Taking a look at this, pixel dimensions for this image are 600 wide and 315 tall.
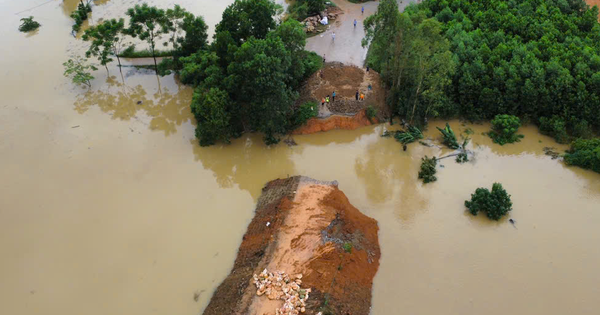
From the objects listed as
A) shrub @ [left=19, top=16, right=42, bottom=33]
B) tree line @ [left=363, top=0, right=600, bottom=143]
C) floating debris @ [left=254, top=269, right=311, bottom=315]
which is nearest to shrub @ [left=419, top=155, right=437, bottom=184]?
tree line @ [left=363, top=0, right=600, bottom=143]

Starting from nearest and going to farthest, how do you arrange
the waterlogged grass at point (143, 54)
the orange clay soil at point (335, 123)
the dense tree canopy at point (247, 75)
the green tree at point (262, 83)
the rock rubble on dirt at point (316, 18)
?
the green tree at point (262, 83) < the dense tree canopy at point (247, 75) < the orange clay soil at point (335, 123) < the waterlogged grass at point (143, 54) < the rock rubble on dirt at point (316, 18)

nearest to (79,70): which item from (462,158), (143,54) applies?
(143,54)

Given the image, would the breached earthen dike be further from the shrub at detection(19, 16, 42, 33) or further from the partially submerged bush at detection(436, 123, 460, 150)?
the shrub at detection(19, 16, 42, 33)

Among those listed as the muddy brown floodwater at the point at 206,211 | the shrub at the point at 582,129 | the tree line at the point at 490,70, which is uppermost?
the tree line at the point at 490,70

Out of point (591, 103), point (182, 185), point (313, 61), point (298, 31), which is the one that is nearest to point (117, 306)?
point (182, 185)

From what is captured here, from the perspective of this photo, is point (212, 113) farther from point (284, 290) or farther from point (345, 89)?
point (284, 290)

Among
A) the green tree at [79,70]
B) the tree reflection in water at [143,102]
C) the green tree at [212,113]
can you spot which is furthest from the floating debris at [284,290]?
the green tree at [79,70]

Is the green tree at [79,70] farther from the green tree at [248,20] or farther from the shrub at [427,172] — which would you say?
the shrub at [427,172]
